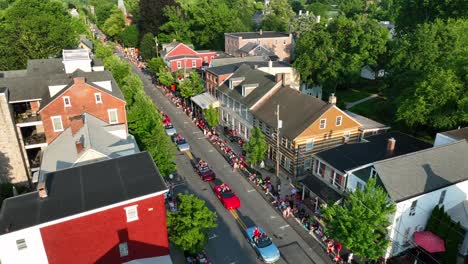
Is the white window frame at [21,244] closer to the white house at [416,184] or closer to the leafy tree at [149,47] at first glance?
the white house at [416,184]

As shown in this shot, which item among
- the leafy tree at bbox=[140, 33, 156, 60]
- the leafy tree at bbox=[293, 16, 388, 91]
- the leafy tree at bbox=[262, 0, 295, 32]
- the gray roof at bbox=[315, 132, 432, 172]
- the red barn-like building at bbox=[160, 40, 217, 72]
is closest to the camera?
the gray roof at bbox=[315, 132, 432, 172]

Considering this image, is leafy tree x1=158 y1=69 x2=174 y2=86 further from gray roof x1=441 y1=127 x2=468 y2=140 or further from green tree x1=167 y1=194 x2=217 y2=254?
gray roof x1=441 y1=127 x2=468 y2=140

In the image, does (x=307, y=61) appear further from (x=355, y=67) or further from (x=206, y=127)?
(x=206, y=127)

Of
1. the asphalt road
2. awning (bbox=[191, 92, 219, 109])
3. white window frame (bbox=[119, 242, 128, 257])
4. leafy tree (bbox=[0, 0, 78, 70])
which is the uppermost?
leafy tree (bbox=[0, 0, 78, 70])

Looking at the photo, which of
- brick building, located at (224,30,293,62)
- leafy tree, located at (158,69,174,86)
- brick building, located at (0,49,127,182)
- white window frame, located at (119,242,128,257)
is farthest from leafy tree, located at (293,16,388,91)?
white window frame, located at (119,242,128,257)

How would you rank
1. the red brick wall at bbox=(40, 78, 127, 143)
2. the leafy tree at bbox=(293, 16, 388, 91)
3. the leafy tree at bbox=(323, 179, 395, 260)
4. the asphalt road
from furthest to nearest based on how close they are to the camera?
1. the leafy tree at bbox=(293, 16, 388, 91)
2. the red brick wall at bbox=(40, 78, 127, 143)
3. the asphalt road
4. the leafy tree at bbox=(323, 179, 395, 260)

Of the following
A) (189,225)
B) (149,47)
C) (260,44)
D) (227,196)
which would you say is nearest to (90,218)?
(189,225)

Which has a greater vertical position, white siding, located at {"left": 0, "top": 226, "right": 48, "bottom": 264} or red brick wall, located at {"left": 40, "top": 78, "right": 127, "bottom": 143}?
red brick wall, located at {"left": 40, "top": 78, "right": 127, "bottom": 143}
